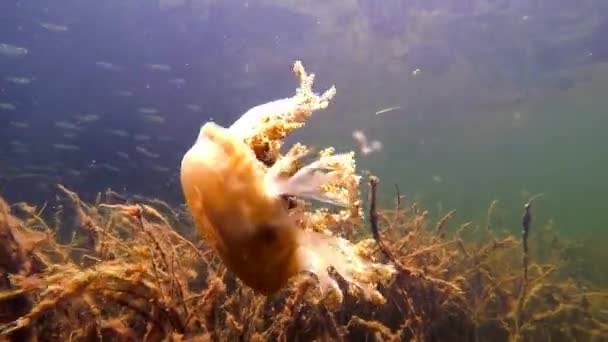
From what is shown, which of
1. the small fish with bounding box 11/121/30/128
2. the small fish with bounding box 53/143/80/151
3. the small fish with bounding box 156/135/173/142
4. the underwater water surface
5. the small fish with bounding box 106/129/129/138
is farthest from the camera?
the small fish with bounding box 156/135/173/142

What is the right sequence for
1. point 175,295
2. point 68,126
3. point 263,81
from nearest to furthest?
point 175,295
point 68,126
point 263,81

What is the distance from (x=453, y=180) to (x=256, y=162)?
12969 cm

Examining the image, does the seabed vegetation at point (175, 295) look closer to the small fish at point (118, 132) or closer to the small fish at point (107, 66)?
the small fish at point (118, 132)

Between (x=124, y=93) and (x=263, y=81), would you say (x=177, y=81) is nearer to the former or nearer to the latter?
(x=124, y=93)

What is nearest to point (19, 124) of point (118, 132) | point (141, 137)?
point (118, 132)

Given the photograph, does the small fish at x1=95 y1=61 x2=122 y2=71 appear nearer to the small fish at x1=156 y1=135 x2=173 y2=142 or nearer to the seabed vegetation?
the small fish at x1=156 y1=135 x2=173 y2=142

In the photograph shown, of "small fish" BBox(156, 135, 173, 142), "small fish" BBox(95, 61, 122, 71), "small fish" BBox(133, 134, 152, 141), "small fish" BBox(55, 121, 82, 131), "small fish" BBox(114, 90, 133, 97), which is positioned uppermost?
"small fish" BBox(95, 61, 122, 71)

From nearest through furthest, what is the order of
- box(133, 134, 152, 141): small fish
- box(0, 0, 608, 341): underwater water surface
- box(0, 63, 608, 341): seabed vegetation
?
box(0, 63, 608, 341): seabed vegetation, box(0, 0, 608, 341): underwater water surface, box(133, 134, 152, 141): small fish

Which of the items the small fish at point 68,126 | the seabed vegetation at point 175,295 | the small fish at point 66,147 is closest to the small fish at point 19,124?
the small fish at point 68,126

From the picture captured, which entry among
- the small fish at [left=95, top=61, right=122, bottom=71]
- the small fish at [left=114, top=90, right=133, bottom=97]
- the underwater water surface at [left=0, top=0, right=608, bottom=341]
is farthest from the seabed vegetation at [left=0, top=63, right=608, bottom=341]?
the small fish at [left=114, top=90, right=133, bottom=97]

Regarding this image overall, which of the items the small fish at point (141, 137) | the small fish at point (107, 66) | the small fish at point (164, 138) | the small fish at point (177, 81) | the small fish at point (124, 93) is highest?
the small fish at point (107, 66)

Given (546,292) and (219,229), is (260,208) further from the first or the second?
(546,292)

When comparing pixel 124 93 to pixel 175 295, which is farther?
pixel 124 93

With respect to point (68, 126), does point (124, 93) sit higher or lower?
higher
